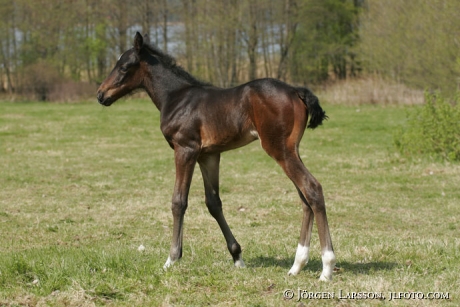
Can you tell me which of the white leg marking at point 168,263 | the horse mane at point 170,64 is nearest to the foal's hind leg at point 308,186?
the horse mane at point 170,64

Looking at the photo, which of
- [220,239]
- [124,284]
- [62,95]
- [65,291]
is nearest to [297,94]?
[124,284]

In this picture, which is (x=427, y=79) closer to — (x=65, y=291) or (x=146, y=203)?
(x=146, y=203)

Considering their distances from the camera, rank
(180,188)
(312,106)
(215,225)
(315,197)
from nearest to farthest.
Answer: (315,197)
(312,106)
(180,188)
(215,225)

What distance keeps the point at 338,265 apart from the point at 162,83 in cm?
268

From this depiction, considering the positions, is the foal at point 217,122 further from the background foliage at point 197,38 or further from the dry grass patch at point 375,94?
the background foliage at point 197,38

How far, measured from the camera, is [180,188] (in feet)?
20.7

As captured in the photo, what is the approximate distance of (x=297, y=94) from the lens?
607 cm

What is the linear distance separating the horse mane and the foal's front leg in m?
0.92

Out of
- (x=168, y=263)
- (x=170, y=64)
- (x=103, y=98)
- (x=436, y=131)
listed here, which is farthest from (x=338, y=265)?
(x=436, y=131)

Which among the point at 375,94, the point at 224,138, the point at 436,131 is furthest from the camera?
the point at 375,94

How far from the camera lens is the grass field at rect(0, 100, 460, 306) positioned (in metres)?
5.39

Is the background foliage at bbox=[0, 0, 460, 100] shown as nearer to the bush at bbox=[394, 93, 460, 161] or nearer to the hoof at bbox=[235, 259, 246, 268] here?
the bush at bbox=[394, 93, 460, 161]

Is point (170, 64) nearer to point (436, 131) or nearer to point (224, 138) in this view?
point (224, 138)

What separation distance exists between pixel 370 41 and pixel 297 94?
35.2m
